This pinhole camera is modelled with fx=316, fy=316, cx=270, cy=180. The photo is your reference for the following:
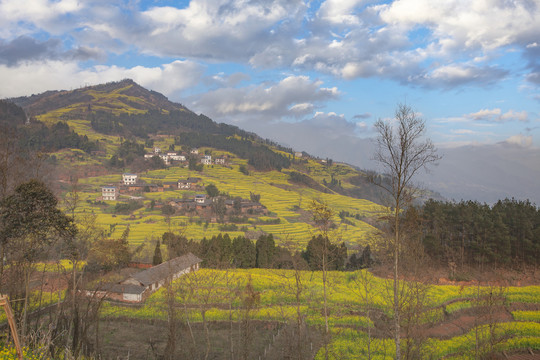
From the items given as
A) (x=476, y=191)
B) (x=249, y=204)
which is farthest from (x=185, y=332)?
(x=476, y=191)

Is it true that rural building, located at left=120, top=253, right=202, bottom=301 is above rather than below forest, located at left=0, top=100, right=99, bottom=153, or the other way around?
below

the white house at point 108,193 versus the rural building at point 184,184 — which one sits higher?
the rural building at point 184,184

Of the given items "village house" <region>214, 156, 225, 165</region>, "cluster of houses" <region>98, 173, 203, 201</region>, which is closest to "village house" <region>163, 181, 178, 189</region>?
"cluster of houses" <region>98, 173, 203, 201</region>

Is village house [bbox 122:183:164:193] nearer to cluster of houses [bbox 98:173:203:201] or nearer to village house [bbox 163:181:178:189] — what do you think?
cluster of houses [bbox 98:173:203:201]

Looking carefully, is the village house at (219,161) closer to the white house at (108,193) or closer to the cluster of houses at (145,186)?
the cluster of houses at (145,186)

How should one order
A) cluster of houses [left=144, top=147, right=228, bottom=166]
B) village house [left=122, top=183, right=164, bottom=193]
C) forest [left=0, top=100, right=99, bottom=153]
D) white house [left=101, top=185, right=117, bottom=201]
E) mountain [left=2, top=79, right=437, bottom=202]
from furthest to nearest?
cluster of houses [left=144, top=147, right=228, bottom=166]
mountain [left=2, top=79, right=437, bottom=202]
forest [left=0, top=100, right=99, bottom=153]
village house [left=122, top=183, right=164, bottom=193]
white house [left=101, top=185, right=117, bottom=201]

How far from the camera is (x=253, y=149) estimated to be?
382 feet

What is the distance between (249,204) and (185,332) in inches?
1745

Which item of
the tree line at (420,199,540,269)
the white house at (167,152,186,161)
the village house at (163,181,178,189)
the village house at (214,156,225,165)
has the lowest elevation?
the tree line at (420,199,540,269)

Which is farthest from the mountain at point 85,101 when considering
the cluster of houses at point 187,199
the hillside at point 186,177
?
the cluster of houses at point 187,199

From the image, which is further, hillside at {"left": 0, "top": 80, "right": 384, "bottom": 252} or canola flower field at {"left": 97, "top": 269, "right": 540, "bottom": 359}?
hillside at {"left": 0, "top": 80, "right": 384, "bottom": 252}

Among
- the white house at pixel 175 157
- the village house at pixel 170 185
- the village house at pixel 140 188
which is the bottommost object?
the village house at pixel 140 188

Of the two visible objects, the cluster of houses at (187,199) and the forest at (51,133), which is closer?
the cluster of houses at (187,199)

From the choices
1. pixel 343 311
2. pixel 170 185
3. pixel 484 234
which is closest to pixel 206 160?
pixel 170 185
